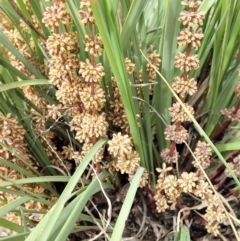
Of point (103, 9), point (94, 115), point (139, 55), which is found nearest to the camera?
point (103, 9)

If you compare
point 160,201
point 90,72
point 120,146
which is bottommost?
point 160,201

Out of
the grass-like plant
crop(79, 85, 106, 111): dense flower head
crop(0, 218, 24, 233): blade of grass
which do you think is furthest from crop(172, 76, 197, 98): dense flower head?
crop(0, 218, 24, 233): blade of grass

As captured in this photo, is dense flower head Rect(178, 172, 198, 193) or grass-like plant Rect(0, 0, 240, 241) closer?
grass-like plant Rect(0, 0, 240, 241)

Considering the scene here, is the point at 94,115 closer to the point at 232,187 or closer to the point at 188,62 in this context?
the point at 188,62

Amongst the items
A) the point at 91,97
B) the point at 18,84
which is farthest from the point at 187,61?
the point at 18,84

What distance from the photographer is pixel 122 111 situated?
64 centimetres

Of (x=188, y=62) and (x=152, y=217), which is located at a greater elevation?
(x=188, y=62)

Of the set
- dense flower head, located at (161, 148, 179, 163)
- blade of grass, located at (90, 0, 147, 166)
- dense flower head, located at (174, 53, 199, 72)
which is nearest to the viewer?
blade of grass, located at (90, 0, 147, 166)

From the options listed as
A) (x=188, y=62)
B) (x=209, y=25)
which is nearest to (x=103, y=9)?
(x=188, y=62)

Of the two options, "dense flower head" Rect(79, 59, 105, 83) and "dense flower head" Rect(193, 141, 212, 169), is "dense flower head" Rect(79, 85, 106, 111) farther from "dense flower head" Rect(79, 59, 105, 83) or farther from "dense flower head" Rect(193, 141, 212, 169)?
"dense flower head" Rect(193, 141, 212, 169)

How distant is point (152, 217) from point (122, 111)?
0.23m

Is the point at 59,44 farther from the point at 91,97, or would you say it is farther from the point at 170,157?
the point at 170,157

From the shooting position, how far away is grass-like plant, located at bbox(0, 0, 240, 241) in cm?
51

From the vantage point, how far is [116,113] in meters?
0.64
